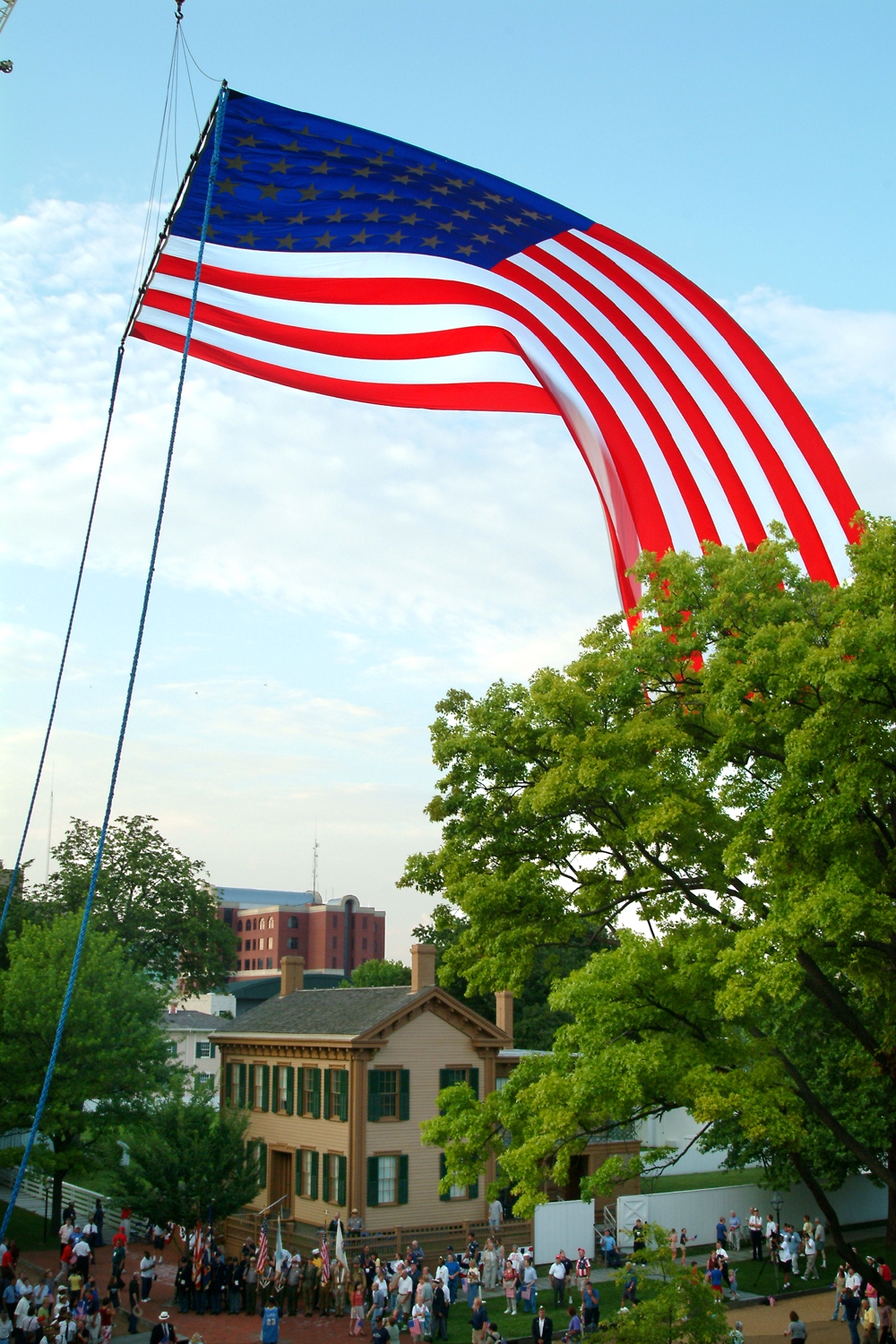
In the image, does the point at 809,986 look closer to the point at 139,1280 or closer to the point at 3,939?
the point at 139,1280

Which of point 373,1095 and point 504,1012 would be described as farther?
point 504,1012

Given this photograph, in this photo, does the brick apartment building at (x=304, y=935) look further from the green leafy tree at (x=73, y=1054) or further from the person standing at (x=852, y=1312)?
the person standing at (x=852, y=1312)

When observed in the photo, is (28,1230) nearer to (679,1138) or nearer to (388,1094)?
(388,1094)

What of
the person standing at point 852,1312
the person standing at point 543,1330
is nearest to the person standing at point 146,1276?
the person standing at point 543,1330

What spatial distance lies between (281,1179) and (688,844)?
26119 millimetres

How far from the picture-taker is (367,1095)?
3359 centimetres

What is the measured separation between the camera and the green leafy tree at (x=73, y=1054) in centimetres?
3262

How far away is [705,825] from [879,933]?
10.1 ft

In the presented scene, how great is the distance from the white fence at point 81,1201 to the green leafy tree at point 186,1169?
3.53 metres

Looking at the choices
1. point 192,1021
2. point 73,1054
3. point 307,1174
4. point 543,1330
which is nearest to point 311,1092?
point 307,1174

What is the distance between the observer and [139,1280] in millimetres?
26000

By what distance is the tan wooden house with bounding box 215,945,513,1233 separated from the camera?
33406 mm

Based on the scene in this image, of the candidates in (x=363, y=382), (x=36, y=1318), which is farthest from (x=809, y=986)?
(x=36, y=1318)

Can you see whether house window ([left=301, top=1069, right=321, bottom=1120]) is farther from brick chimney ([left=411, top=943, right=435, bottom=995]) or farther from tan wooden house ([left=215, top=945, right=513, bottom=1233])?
brick chimney ([left=411, top=943, right=435, bottom=995])
